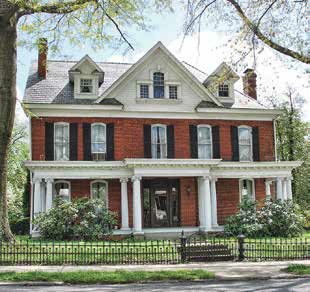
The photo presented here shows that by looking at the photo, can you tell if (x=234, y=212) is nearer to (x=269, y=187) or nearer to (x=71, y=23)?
(x=269, y=187)

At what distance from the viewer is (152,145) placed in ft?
82.5

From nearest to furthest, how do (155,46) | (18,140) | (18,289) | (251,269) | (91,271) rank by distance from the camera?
(18,289) < (91,271) < (251,269) < (155,46) < (18,140)

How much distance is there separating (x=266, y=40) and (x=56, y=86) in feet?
47.4

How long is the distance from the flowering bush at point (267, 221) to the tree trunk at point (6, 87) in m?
11.9

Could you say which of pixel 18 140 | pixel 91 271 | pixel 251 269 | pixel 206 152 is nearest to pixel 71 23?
pixel 91 271

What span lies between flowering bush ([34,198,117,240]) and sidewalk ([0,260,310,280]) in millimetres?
7333

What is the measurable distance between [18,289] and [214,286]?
4528 mm

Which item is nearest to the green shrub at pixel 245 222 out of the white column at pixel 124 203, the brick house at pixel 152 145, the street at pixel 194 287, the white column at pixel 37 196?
the brick house at pixel 152 145

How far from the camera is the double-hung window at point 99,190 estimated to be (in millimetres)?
24859

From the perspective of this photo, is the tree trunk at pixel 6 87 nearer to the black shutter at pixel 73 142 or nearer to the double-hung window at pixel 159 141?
the black shutter at pixel 73 142

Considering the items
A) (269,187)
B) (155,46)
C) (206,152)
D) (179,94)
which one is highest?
(155,46)

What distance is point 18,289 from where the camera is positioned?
Answer: 415 inches

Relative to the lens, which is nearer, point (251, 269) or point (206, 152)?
point (251, 269)

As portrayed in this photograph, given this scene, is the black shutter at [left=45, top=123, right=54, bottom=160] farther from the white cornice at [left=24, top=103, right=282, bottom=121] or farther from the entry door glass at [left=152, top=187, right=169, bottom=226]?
the entry door glass at [left=152, top=187, right=169, bottom=226]
